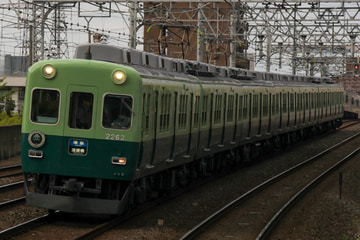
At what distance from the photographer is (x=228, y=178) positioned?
22.1m

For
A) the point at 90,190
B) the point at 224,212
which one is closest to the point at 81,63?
the point at 90,190

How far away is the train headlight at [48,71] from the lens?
12.9 m

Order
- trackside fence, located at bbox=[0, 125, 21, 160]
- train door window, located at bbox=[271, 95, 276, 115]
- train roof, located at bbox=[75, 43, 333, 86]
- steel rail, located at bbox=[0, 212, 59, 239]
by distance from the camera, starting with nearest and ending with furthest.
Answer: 1. steel rail, located at bbox=[0, 212, 59, 239]
2. train roof, located at bbox=[75, 43, 333, 86]
3. trackside fence, located at bbox=[0, 125, 21, 160]
4. train door window, located at bbox=[271, 95, 276, 115]

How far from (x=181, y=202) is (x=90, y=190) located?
410cm

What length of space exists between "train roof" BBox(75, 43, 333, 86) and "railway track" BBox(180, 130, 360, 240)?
3063 millimetres

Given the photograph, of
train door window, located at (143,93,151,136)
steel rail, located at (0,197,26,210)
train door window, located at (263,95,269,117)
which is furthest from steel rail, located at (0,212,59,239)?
train door window, located at (263,95,269,117)

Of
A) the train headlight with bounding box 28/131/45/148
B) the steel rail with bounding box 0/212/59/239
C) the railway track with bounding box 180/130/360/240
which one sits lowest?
the railway track with bounding box 180/130/360/240

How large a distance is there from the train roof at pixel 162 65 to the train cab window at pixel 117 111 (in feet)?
2.54

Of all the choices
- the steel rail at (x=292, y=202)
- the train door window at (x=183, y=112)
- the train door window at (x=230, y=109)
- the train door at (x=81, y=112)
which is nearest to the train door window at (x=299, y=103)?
the steel rail at (x=292, y=202)

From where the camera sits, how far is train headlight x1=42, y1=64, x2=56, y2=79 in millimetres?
12875

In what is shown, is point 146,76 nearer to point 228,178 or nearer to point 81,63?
point 81,63

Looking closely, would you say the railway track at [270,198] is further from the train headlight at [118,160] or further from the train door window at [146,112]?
the train door window at [146,112]

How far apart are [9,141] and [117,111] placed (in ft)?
43.9

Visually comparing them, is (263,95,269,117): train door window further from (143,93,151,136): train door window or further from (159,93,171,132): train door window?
(143,93,151,136): train door window
